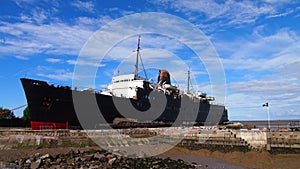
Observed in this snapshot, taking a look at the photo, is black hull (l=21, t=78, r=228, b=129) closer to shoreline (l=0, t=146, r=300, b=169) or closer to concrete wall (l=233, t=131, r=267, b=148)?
shoreline (l=0, t=146, r=300, b=169)

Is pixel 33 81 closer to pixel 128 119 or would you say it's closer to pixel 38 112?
pixel 38 112

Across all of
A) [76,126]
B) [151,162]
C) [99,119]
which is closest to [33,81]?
[76,126]

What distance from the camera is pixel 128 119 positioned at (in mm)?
39781

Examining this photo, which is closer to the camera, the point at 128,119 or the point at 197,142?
the point at 197,142

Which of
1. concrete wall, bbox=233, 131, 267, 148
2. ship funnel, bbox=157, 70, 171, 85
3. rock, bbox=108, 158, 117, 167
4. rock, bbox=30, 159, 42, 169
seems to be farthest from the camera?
ship funnel, bbox=157, 70, 171, 85

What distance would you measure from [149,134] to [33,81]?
1429cm

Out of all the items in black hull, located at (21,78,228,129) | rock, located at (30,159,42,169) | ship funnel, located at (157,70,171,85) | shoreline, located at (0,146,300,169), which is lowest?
shoreline, located at (0,146,300,169)

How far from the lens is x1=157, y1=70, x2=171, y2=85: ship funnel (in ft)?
189

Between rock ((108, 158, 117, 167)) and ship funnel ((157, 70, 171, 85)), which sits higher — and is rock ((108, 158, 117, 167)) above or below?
below

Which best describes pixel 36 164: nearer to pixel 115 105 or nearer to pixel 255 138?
pixel 255 138

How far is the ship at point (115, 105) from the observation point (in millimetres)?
31469

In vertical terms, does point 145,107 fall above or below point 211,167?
above

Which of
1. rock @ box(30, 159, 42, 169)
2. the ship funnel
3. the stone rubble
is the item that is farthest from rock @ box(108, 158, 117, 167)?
the ship funnel

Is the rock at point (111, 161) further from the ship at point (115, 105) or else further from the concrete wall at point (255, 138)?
the ship at point (115, 105)
